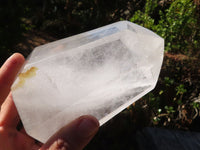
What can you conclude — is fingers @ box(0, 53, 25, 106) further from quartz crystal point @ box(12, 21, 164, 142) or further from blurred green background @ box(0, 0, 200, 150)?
blurred green background @ box(0, 0, 200, 150)

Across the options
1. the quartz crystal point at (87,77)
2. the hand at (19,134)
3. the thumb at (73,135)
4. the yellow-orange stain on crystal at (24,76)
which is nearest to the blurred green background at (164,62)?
the quartz crystal point at (87,77)

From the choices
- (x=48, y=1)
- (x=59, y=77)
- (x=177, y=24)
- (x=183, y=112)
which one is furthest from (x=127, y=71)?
(x=48, y=1)

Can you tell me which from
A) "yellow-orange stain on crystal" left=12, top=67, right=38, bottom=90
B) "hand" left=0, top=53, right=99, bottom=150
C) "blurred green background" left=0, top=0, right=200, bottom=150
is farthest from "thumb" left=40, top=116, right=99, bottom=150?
"blurred green background" left=0, top=0, right=200, bottom=150

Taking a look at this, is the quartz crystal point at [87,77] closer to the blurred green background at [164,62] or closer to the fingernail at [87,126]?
the fingernail at [87,126]

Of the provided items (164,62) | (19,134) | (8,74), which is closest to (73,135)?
(19,134)

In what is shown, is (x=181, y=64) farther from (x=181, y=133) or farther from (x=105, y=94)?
(x=105, y=94)
